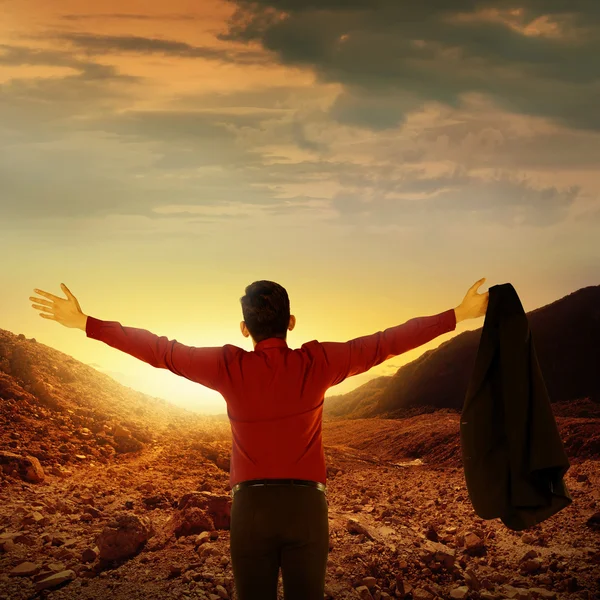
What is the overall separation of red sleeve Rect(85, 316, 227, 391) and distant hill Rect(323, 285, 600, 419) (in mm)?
23250

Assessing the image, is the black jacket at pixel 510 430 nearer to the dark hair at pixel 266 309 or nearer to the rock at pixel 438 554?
the dark hair at pixel 266 309

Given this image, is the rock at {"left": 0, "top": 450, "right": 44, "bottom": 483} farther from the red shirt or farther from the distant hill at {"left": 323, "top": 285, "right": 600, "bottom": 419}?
the distant hill at {"left": 323, "top": 285, "right": 600, "bottom": 419}

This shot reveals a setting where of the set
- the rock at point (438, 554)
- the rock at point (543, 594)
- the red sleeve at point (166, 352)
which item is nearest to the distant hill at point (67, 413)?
the rock at point (438, 554)

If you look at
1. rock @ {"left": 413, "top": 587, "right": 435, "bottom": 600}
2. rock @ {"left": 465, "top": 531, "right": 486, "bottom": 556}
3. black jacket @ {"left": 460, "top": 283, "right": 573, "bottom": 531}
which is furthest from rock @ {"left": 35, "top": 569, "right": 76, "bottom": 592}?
rock @ {"left": 465, "top": 531, "right": 486, "bottom": 556}

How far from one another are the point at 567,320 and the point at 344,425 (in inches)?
455

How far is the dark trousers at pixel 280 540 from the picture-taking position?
3.10 m

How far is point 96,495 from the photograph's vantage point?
29.6ft

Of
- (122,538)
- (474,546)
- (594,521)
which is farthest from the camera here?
(594,521)

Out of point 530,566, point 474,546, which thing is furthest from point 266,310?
point 474,546

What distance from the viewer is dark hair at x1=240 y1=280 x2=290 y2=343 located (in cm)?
328

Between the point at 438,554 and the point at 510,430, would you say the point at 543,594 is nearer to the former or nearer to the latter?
the point at 438,554

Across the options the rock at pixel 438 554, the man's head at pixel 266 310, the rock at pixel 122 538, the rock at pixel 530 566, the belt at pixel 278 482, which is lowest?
the rock at pixel 530 566

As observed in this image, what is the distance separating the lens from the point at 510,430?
4172mm

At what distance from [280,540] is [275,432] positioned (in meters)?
0.53
